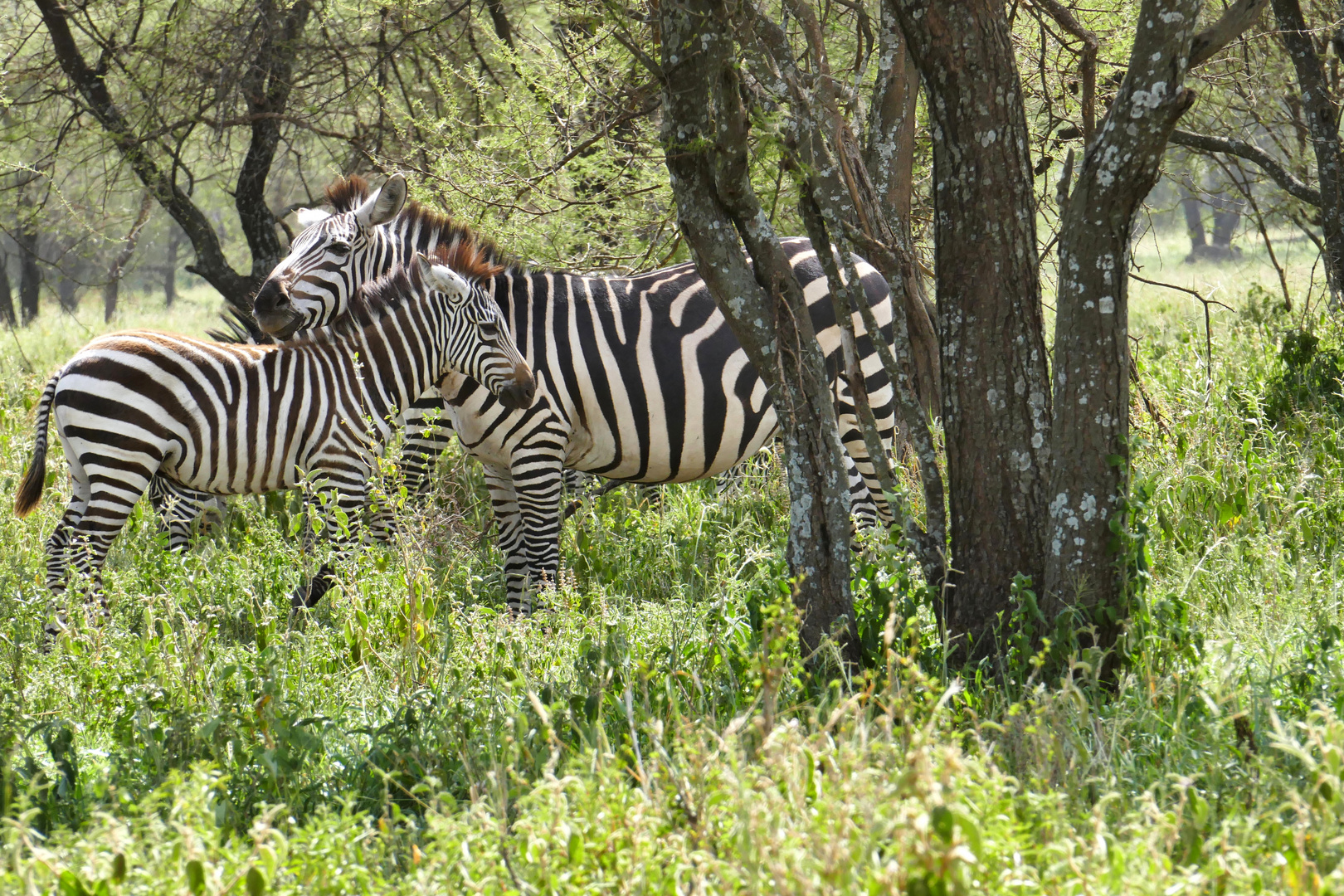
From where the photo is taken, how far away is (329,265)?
593 cm

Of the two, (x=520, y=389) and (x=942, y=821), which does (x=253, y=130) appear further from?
(x=942, y=821)

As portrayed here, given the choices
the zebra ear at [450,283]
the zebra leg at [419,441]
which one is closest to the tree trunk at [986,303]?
the zebra ear at [450,283]

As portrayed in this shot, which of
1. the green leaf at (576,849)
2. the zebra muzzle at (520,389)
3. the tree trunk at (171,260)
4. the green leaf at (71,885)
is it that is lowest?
the green leaf at (71,885)

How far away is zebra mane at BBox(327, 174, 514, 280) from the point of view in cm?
566

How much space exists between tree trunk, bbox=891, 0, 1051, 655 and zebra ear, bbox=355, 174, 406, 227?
3.41m

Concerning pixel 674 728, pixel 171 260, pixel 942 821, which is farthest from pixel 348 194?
pixel 171 260

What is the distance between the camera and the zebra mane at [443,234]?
5656 millimetres

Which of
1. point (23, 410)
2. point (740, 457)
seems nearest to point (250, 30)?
point (23, 410)

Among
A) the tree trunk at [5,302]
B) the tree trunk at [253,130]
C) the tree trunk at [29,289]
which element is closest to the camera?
the tree trunk at [253,130]

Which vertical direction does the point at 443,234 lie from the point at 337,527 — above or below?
above

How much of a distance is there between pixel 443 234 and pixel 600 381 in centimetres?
144

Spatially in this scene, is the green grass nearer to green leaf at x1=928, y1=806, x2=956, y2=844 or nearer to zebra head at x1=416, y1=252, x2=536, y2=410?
green leaf at x1=928, y1=806, x2=956, y2=844

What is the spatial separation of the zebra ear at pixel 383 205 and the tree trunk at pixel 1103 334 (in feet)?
12.4

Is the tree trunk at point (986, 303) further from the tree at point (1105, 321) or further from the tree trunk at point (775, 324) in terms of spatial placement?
the tree trunk at point (775, 324)
